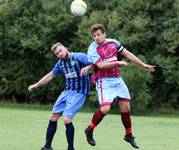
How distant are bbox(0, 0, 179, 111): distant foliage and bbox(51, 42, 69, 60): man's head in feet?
72.1

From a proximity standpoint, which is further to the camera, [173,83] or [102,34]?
[173,83]

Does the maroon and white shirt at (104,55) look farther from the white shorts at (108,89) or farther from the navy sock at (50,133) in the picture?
the navy sock at (50,133)

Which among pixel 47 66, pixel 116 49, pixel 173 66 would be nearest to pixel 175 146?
pixel 116 49

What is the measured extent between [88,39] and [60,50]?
24.3 metres

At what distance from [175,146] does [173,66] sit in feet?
71.2

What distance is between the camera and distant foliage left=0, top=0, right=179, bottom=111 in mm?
33406

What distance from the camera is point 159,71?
34719mm

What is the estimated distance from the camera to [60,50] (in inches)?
392

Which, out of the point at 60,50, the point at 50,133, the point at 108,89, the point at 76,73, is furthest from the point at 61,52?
the point at 50,133

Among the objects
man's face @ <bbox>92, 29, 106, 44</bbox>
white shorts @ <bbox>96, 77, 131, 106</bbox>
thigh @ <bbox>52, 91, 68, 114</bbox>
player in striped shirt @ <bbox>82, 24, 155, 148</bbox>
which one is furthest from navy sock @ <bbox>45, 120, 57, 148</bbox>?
man's face @ <bbox>92, 29, 106, 44</bbox>

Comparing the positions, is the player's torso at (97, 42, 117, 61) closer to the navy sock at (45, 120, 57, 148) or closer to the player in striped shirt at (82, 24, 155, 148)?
the player in striped shirt at (82, 24, 155, 148)

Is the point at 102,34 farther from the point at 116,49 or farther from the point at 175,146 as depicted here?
the point at 175,146

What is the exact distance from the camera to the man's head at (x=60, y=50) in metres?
9.90

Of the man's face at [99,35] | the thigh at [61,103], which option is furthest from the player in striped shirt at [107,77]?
the thigh at [61,103]
